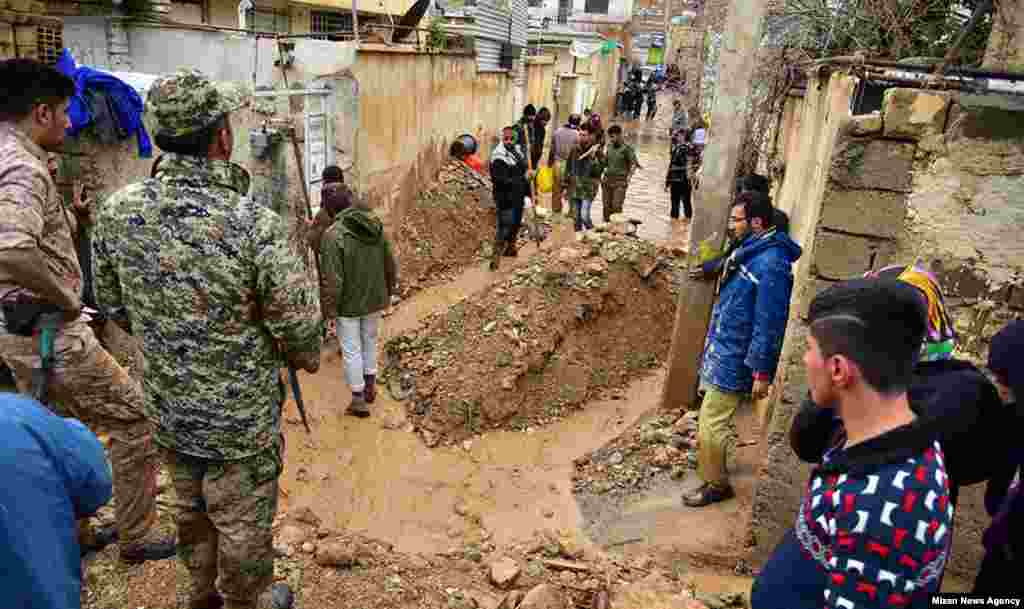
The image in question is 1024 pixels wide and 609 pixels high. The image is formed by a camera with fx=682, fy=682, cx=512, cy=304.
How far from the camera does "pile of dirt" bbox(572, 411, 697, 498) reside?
4.70 m

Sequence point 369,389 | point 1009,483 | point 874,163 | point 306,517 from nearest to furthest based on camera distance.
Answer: point 1009,483, point 874,163, point 306,517, point 369,389

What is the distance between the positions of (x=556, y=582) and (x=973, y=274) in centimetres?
243

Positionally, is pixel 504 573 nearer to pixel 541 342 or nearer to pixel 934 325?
pixel 934 325

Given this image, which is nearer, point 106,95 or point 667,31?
point 106,95

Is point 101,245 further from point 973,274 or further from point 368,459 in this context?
point 973,274

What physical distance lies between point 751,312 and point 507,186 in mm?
5292

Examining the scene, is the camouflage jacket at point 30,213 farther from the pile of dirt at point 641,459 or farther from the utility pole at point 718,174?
the utility pole at point 718,174

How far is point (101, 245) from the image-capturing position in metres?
2.45

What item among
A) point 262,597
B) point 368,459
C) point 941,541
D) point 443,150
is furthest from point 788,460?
point 443,150

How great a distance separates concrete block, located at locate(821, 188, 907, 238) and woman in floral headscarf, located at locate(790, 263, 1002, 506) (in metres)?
1.08

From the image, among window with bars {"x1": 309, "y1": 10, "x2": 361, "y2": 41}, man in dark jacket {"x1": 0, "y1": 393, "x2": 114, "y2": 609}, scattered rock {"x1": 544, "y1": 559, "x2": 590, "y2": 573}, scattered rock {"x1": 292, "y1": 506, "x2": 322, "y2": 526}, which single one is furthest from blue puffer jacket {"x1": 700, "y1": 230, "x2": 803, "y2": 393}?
window with bars {"x1": 309, "y1": 10, "x2": 361, "y2": 41}

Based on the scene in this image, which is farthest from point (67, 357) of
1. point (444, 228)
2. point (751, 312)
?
point (444, 228)

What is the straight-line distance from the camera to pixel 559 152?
11461 millimetres

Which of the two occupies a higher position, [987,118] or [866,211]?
[987,118]
